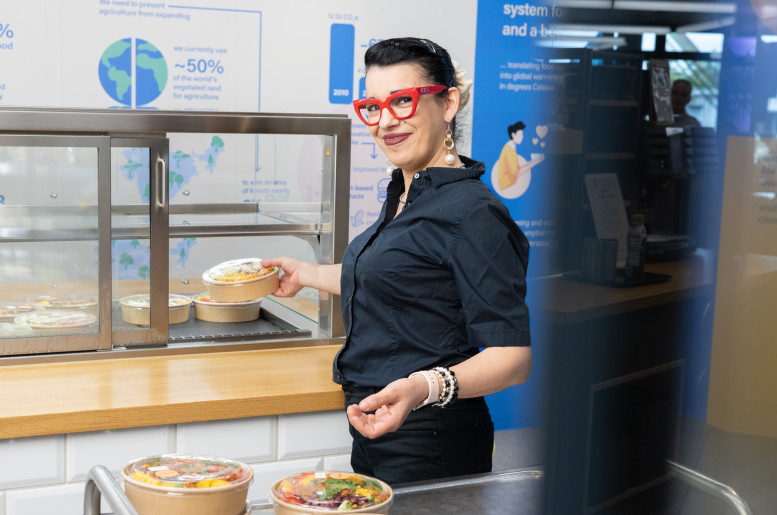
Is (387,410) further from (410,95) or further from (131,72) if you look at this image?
(131,72)

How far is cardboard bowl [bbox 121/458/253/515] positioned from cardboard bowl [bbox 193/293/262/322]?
166 cm

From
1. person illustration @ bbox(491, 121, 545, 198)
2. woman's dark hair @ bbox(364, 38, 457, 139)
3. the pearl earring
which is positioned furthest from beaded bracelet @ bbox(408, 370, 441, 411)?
person illustration @ bbox(491, 121, 545, 198)

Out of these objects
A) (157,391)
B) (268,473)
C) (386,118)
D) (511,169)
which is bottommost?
(268,473)

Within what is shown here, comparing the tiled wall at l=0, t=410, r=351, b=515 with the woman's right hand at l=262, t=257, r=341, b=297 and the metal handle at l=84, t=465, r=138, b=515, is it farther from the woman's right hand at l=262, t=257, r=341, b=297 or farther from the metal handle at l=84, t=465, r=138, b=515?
the metal handle at l=84, t=465, r=138, b=515

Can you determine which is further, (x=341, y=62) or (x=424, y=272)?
(x=341, y=62)

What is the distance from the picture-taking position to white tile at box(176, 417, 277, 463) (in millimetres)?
2236

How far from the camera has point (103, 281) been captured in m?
2.41

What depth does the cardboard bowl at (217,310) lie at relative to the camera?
9.24 feet

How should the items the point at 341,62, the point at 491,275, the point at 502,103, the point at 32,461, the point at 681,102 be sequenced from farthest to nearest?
the point at 502,103 → the point at 341,62 → the point at 32,461 → the point at 491,275 → the point at 681,102

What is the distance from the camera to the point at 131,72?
3.02 m

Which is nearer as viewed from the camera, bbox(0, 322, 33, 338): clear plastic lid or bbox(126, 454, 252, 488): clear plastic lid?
bbox(126, 454, 252, 488): clear plastic lid

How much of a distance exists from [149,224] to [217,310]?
449 millimetres

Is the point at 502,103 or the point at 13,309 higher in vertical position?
the point at 502,103

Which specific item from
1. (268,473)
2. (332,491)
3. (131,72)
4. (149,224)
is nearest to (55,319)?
(149,224)
